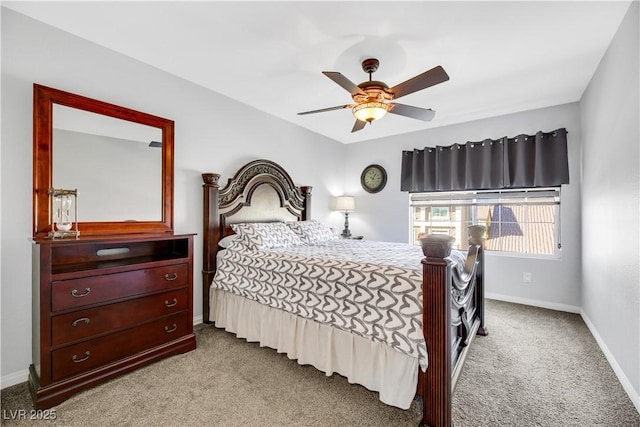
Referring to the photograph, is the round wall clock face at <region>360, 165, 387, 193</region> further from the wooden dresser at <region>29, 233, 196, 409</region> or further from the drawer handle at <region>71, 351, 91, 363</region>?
the drawer handle at <region>71, 351, 91, 363</region>

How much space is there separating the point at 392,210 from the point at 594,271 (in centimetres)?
264

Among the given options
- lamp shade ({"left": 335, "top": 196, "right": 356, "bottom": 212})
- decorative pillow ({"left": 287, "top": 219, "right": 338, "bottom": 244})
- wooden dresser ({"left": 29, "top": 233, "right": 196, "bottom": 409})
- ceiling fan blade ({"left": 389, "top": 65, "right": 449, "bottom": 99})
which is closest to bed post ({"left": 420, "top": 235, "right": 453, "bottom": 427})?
ceiling fan blade ({"left": 389, "top": 65, "right": 449, "bottom": 99})

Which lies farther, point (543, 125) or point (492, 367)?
point (543, 125)

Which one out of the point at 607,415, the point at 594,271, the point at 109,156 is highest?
the point at 109,156

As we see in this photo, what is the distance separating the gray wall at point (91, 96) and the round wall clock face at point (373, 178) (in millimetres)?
1920

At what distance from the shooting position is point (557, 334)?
2.78 m

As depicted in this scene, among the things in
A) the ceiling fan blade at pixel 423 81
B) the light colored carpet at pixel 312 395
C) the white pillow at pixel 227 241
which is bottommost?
the light colored carpet at pixel 312 395

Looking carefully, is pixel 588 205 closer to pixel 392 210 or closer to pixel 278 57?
pixel 392 210

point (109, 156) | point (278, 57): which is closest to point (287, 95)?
point (278, 57)

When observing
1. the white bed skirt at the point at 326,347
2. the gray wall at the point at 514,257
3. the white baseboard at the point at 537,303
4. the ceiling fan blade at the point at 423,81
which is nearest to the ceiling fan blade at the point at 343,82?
the ceiling fan blade at the point at 423,81

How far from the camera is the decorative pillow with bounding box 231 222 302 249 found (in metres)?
2.86

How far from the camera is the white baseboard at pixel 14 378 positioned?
1.89 m

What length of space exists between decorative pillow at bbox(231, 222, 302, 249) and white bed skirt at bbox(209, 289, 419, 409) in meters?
0.56

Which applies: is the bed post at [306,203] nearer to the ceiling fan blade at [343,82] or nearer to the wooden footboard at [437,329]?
the ceiling fan blade at [343,82]
